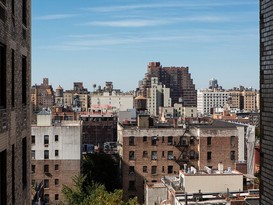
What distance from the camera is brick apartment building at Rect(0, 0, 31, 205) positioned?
10.7m

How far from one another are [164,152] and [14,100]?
55077 millimetres

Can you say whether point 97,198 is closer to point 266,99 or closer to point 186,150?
point 186,150

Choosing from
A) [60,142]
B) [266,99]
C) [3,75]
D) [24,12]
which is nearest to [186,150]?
[60,142]

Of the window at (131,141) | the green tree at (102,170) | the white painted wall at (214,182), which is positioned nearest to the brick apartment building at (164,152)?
the window at (131,141)

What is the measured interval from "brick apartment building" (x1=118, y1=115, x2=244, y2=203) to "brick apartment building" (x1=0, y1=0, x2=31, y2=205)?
50.8 m

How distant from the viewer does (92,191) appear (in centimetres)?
5128

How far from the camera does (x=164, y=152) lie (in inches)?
2613

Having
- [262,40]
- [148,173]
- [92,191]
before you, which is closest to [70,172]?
[148,173]

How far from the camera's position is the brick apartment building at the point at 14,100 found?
35.0ft

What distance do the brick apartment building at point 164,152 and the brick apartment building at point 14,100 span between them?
50.8 meters

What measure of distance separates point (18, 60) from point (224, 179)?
117 feet

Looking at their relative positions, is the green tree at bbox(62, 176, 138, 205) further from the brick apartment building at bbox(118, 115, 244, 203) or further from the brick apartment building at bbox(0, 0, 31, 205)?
the brick apartment building at bbox(0, 0, 31, 205)

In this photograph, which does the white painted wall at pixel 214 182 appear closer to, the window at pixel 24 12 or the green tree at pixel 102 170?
the green tree at pixel 102 170

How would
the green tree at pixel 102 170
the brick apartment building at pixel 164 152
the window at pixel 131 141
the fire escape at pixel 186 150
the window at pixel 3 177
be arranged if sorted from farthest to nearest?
the green tree at pixel 102 170
the fire escape at pixel 186 150
the window at pixel 131 141
the brick apartment building at pixel 164 152
the window at pixel 3 177
